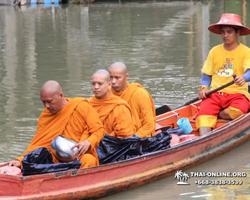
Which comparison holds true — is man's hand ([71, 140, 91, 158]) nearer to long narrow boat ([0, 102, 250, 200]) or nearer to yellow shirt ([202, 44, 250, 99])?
long narrow boat ([0, 102, 250, 200])

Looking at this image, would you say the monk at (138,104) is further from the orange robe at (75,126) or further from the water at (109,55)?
the orange robe at (75,126)

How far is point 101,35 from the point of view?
56.1 feet

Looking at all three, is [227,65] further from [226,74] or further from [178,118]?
[178,118]

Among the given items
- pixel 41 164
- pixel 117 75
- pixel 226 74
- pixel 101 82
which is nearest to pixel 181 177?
pixel 117 75

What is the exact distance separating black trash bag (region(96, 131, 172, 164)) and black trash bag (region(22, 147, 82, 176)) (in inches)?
18.2

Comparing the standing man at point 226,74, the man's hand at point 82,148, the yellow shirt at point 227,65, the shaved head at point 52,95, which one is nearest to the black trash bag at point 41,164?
the man's hand at point 82,148

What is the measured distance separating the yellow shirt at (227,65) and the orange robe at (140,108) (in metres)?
1.30

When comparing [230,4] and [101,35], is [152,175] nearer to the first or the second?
[101,35]

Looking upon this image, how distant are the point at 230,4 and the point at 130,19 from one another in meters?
6.99

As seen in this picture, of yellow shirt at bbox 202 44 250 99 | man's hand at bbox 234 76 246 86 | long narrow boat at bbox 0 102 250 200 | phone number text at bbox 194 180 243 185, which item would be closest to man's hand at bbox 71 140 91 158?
long narrow boat at bbox 0 102 250 200

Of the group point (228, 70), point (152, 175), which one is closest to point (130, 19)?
point (228, 70)

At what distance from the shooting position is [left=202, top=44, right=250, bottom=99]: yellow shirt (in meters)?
6.81

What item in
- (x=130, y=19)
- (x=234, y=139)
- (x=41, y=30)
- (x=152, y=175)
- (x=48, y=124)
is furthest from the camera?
(x=130, y=19)

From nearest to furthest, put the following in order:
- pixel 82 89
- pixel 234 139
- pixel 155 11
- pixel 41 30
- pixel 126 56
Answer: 1. pixel 234 139
2. pixel 82 89
3. pixel 126 56
4. pixel 41 30
5. pixel 155 11
